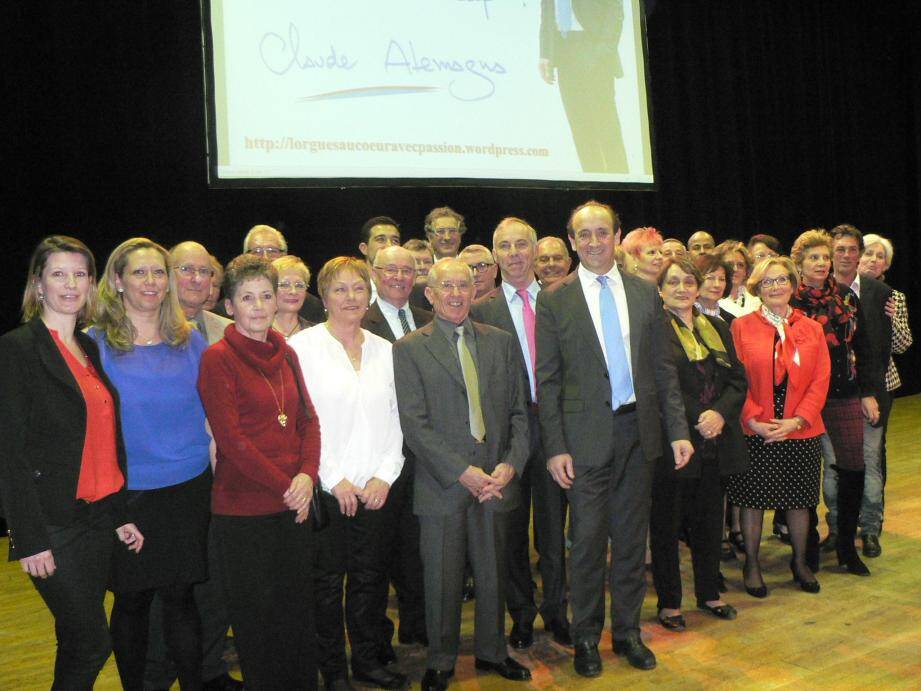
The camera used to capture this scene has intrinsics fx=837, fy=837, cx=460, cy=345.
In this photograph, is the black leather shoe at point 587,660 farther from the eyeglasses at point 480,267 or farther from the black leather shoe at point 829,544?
the black leather shoe at point 829,544

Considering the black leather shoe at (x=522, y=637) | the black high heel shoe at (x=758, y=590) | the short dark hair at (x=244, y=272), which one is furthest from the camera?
the black high heel shoe at (x=758, y=590)

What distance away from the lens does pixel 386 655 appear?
314cm

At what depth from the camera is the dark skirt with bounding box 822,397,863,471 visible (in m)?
4.01

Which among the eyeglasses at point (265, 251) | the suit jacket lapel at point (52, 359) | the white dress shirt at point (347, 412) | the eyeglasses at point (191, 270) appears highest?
the eyeglasses at point (265, 251)

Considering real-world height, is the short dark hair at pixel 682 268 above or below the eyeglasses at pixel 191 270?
below

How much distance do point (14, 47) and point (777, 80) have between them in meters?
7.33

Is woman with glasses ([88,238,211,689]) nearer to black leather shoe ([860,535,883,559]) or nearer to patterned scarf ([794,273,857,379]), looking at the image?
patterned scarf ([794,273,857,379])

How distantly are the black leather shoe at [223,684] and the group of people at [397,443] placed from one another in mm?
30

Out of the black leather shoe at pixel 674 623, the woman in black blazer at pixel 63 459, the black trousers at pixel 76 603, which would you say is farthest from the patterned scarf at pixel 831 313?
the black trousers at pixel 76 603

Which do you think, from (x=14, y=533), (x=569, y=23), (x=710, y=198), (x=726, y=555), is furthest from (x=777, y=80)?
(x=14, y=533)

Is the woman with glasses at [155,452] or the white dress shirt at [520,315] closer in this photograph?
the woman with glasses at [155,452]

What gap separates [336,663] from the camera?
2.91m

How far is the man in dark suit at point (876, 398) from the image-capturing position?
4188mm

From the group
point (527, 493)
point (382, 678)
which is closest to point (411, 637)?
point (382, 678)
